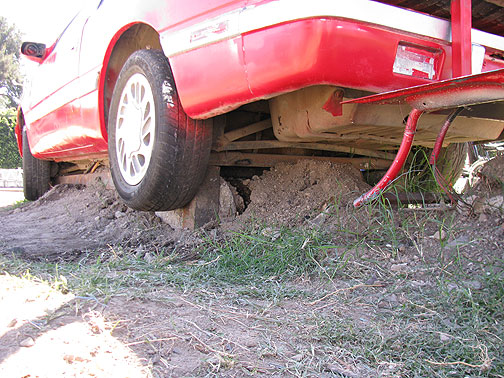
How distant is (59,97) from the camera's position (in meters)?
3.99

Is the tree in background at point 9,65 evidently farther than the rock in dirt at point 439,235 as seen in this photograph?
Yes

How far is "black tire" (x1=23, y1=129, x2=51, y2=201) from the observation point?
5.59 m

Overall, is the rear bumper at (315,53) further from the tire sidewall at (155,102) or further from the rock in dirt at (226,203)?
the rock in dirt at (226,203)

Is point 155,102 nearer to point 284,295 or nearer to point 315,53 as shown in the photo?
point 315,53

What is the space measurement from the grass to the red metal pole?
71 centimetres

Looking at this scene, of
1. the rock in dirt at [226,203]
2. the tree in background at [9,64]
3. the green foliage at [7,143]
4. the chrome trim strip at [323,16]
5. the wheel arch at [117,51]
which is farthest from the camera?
the tree in background at [9,64]

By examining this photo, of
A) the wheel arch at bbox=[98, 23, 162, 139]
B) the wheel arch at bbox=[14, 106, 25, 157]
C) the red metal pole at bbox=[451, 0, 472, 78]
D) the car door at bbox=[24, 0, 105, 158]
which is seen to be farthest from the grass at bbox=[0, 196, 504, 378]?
the wheel arch at bbox=[14, 106, 25, 157]

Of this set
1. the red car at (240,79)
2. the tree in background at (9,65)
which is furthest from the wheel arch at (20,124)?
the tree in background at (9,65)

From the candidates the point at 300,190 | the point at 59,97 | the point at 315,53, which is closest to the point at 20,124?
the point at 59,97

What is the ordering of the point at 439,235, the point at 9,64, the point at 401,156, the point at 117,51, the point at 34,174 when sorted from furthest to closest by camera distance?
the point at 9,64, the point at 34,174, the point at 117,51, the point at 401,156, the point at 439,235

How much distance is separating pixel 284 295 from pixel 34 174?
4857 millimetres

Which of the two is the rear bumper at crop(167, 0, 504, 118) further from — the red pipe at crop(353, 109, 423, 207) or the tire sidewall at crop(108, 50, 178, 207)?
the tire sidewall at crop(108, 50, 178, 207)

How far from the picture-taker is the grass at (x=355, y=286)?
1277mm

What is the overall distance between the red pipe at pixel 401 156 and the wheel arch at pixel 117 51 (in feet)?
5.99
